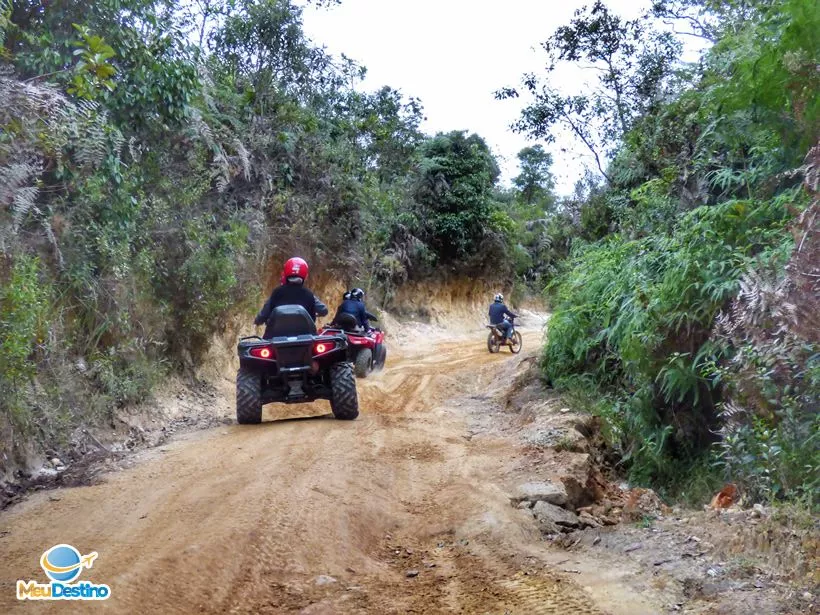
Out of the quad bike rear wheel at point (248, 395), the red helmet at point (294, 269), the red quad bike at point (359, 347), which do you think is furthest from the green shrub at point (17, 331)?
the red quad bike at point (359, 347)

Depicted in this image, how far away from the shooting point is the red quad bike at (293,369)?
9.40m

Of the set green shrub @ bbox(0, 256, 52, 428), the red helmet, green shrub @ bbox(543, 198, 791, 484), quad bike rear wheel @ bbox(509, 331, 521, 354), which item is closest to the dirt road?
green shrub @ bbox(0, 256, 52, 428)

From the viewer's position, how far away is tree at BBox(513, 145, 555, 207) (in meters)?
45.2

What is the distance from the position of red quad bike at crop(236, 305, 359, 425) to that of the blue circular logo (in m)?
4.92

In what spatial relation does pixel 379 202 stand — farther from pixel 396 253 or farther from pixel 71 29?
pixel 71 29

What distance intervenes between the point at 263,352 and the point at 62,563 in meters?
5.31

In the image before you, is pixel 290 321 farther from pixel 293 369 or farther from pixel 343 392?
pixel 343 392

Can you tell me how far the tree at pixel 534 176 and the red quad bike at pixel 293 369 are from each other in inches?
1453

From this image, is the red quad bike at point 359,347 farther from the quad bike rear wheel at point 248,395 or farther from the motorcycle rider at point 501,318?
the motorcycle rider at point 501,318

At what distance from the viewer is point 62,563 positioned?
4.18 m

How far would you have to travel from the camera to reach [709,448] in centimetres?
722

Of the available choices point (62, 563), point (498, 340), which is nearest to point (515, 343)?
point (498, 340)

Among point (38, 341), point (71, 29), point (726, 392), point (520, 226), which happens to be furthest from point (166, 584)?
point (520, 226)

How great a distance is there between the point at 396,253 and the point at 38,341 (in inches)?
806
